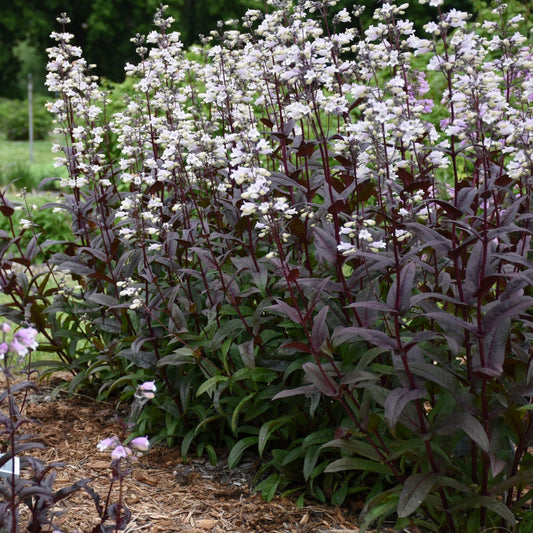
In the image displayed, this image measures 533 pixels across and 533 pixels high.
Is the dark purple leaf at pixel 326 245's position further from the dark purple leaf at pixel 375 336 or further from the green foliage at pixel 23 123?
the green foliage at pixel 23 123

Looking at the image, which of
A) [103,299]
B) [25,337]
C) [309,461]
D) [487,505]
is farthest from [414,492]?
[103,299]

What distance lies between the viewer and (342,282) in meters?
2.62

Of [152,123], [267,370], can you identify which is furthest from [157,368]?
[152,123]

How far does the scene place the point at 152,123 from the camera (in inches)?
130

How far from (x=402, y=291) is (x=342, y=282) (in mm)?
365

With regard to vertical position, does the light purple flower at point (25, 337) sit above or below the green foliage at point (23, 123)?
below

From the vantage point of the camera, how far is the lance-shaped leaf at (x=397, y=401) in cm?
209

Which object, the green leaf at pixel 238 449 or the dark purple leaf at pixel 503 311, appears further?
the green leaf at pixel 238 449

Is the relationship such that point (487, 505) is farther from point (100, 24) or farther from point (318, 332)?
point (100, 24)

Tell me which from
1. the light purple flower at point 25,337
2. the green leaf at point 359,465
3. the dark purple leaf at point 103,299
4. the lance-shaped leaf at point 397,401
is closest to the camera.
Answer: the light purple flower at point 25,337

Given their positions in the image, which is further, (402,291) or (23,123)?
(23,123)

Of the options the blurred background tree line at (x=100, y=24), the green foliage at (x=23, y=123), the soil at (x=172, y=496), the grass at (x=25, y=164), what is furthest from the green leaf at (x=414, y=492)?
the blurred background tree line at (x=100, y=24)

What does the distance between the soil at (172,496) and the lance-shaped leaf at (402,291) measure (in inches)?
36.6

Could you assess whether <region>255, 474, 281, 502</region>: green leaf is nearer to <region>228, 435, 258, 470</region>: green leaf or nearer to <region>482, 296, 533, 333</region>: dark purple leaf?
<region>228, 435, 258, 470</region>: green leaf
